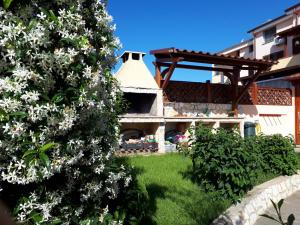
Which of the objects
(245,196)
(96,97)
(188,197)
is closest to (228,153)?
(245,196)

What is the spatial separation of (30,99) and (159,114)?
32.7 ft

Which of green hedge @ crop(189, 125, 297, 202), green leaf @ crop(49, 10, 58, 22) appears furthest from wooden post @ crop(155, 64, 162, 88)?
green leaf @ crop(49, 10, 58, 22)

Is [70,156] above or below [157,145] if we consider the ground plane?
above

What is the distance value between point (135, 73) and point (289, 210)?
7484mm

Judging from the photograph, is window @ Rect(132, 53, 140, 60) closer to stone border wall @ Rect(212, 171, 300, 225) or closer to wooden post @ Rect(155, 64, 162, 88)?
wooden post @ Rect(155, 64, 162, 88)

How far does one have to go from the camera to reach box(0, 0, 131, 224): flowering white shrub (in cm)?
211

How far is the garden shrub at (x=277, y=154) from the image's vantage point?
805cm

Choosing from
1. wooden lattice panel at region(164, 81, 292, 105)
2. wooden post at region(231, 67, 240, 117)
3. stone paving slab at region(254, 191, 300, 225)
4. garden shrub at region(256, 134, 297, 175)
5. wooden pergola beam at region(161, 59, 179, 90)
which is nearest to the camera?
stone paving slab at region(254, 191, 300, 225)

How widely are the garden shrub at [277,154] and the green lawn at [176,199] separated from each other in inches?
85.8

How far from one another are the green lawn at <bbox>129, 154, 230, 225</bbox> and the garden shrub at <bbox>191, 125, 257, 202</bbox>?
301mm

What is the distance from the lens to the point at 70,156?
7.82 feet

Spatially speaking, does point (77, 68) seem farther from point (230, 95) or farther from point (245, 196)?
point (230, 95)

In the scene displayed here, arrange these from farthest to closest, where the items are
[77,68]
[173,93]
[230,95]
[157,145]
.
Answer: [230,95] < [173,93] < [157,145] < [77,68]

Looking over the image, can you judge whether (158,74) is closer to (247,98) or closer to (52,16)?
(247,98)
